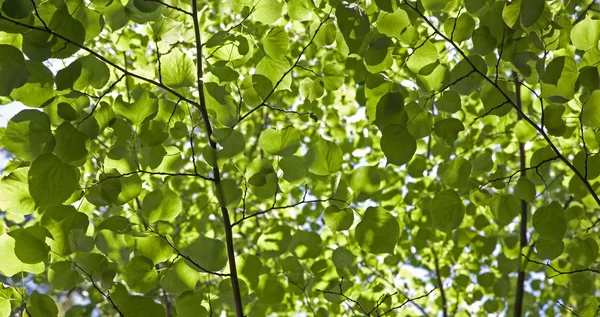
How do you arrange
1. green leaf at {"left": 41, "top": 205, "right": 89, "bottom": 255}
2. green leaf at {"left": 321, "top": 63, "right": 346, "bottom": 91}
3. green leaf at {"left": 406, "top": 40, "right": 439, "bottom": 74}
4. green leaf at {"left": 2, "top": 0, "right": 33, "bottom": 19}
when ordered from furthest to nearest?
green leaf at {"left": 321, "top": 63, "right": 346, "bottom": 91}
green leaf at {"left": 406, "top": 40, "right": 439, "bottom": 74}
green leaf at {"left": 41, "top": 205, "right": 89, "bottom": 255}
green leaf at {"left": 2, "top": 0, "right": 33, "bottom": 19}

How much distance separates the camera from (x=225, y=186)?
0.84m

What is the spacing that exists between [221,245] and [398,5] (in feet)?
1.58

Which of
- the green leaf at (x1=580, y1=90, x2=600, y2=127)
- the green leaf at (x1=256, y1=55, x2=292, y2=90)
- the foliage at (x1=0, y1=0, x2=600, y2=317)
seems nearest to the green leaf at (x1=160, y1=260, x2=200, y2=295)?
the foliage at (x1=0, y1=0, x2=600, y2=317)

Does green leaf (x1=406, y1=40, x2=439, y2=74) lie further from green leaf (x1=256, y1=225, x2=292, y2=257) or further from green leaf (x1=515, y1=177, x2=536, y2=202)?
green leaf (x1=256, y1=225, x2=292, y2=257)

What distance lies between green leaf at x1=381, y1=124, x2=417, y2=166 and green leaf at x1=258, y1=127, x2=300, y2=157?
0.47ft

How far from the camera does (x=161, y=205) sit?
2.88ft

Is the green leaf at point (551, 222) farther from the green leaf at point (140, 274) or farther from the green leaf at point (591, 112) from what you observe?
the green leaf at point (140, 274)

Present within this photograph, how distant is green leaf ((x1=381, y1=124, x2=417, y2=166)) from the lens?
2.65ft

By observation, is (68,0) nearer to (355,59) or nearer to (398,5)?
(398,5)

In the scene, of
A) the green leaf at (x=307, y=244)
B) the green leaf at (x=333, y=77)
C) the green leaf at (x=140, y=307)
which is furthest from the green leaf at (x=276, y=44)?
the green leaf at (x=140, y=307)

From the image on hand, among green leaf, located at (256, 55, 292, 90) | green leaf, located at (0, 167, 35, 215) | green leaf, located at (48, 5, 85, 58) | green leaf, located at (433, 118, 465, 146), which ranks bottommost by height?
green leaf, located at (0, 167, 35, 215)

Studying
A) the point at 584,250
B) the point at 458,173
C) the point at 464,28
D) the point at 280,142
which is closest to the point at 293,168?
the point at 280,142

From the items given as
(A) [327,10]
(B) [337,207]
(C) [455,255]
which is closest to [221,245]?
(B) [337,207]

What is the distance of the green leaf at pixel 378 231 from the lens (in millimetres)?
856
